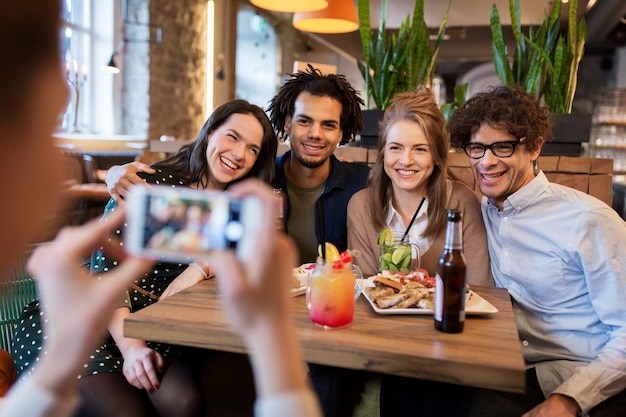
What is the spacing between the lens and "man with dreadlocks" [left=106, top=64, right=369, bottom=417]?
221 cm

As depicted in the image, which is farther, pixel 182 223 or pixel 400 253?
pixel 400 253

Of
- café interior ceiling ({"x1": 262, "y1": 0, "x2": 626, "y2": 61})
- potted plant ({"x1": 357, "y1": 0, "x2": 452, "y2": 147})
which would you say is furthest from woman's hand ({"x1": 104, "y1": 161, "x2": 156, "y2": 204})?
café interior ceiling ({"x1": 262, "y1": 0, "x2": 626, "y2": 61})

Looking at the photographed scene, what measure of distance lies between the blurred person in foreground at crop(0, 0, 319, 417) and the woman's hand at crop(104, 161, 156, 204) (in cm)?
107

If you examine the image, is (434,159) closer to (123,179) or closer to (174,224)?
(123,179)

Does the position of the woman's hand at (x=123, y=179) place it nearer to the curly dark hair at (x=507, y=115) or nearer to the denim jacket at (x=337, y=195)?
the denim jacket at (x=337, y=195)

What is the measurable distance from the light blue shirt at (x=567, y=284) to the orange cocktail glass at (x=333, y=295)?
2.19 feet

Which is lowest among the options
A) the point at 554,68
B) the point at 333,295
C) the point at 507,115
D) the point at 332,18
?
the point at 333,295

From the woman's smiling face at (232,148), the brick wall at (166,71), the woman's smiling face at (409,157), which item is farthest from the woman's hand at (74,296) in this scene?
the brick wall at (166,71)

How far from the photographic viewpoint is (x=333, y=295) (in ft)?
3.78

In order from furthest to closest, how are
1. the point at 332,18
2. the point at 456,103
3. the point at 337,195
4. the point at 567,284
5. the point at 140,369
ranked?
1. the point at 332,18
2. the point at 456,103
3. the point at 337,195
4. the point at 567,284
5. the point at 140,369

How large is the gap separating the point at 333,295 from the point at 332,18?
3412mm

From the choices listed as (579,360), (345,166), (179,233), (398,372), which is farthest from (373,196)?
(179,233)

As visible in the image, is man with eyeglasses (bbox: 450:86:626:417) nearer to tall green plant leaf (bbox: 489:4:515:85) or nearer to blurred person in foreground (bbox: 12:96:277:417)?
blurred person in foreground (bbox: 12:96:277:417)

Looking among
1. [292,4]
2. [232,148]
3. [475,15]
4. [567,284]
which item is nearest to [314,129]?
[232,148]
